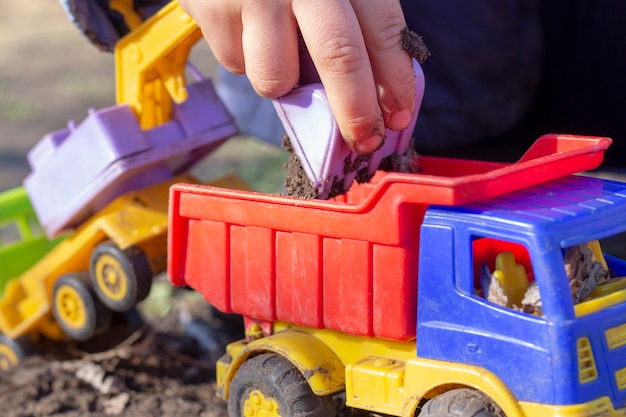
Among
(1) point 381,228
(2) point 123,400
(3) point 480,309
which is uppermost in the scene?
(1) point 381,228

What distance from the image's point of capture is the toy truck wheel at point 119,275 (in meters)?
2.69

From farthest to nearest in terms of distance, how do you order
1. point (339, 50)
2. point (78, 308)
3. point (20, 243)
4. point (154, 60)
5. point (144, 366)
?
point (20, 243)
point (144, 366)
point (78, 308)
point (154, 60)
point (339, 50)

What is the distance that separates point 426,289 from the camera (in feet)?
6.10

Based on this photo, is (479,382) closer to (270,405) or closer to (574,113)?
(270,405)

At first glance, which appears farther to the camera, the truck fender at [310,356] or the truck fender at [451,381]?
the truck fender at [310,356]

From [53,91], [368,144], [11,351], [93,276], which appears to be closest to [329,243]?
[368,144]

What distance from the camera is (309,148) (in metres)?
2.10

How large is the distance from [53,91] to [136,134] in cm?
421

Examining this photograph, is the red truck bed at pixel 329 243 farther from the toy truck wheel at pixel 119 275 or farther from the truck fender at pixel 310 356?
the toy truck wheel at pixel 119 275

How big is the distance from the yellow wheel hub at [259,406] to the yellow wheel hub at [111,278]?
72 cm

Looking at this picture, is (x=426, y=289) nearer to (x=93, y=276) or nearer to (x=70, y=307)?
(x=93, y=276)

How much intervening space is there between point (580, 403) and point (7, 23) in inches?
325

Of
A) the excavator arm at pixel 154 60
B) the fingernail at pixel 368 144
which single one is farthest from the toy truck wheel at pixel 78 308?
the fingernail at pixel 368 144

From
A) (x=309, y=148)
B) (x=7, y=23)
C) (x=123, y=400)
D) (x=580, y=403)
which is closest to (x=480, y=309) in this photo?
(x=580, y=403)
